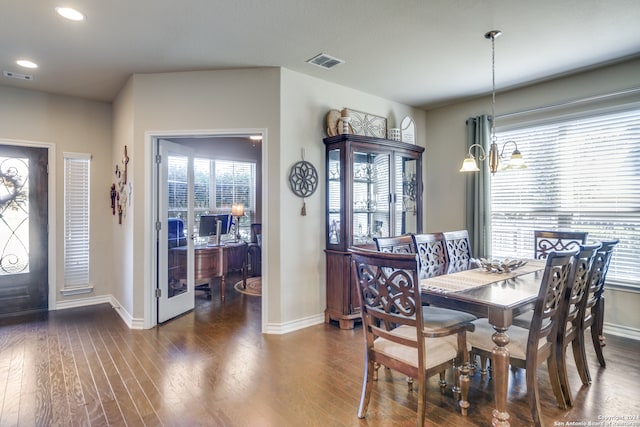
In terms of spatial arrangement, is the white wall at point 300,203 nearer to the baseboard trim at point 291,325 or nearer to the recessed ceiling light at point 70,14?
the baseboard trim at point 291,325

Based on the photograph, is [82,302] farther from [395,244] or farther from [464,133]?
[464,133]

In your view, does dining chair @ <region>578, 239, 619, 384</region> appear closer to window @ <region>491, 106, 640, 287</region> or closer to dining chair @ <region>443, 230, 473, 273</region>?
dining chair @ <region>443, 230, 473, 273</region>

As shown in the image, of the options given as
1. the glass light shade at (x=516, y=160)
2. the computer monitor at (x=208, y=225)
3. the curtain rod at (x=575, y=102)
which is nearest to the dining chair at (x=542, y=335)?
the glass light shade at (x=516, y=160)

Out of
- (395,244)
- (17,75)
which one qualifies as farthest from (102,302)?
(395,244)

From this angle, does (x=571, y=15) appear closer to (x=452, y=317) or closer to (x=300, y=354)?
(x=452, y=317)

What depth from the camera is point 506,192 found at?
14.5 ft

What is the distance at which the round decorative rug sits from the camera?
209 inches

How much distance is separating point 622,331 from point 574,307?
1.86 m

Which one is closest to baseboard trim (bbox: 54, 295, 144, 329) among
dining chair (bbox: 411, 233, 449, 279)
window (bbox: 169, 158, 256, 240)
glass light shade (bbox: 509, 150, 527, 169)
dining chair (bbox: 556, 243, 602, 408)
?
window (bbox: 169, 158, 256, 240)

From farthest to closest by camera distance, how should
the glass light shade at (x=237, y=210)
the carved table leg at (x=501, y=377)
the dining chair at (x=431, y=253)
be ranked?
the glass light shade at (x=237, y=210), the dining chair at (x=431, y=253), the carved table leg at (x=501, y=377)

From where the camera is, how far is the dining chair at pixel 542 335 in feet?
6.31

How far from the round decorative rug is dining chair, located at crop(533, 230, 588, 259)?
374 cm

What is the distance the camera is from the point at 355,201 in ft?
13.1

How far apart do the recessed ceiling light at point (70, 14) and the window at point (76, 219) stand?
248cm
